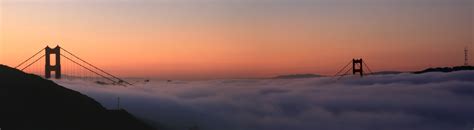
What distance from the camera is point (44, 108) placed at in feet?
303

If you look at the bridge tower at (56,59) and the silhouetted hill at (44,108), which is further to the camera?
the bridge tower at (56,59)

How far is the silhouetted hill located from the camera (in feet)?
274

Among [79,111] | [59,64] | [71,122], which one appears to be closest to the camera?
[71,122]

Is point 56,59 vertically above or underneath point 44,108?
above

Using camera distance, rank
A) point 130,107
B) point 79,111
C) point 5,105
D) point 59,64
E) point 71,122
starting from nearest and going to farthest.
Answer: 1. point 5,105
2. point 71,122
3. point 79,111
4. point 59,64
5. point 130,107

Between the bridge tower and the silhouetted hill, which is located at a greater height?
the bridge tower

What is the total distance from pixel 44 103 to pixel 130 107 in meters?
88.3

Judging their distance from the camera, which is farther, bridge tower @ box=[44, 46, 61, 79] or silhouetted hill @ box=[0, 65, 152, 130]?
bridge tower @ box=[44, 46, 61, 79]

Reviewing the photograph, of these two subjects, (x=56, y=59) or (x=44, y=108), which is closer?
(x=44, y=108)

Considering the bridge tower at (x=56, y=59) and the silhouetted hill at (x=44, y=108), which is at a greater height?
the bridge tower at (x=56, y=59)

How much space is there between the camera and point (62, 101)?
100000 millimetres

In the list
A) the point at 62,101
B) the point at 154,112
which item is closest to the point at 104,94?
the point at 154,112

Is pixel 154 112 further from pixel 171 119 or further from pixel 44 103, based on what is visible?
pixel 44 103

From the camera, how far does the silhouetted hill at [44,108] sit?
83.4m
